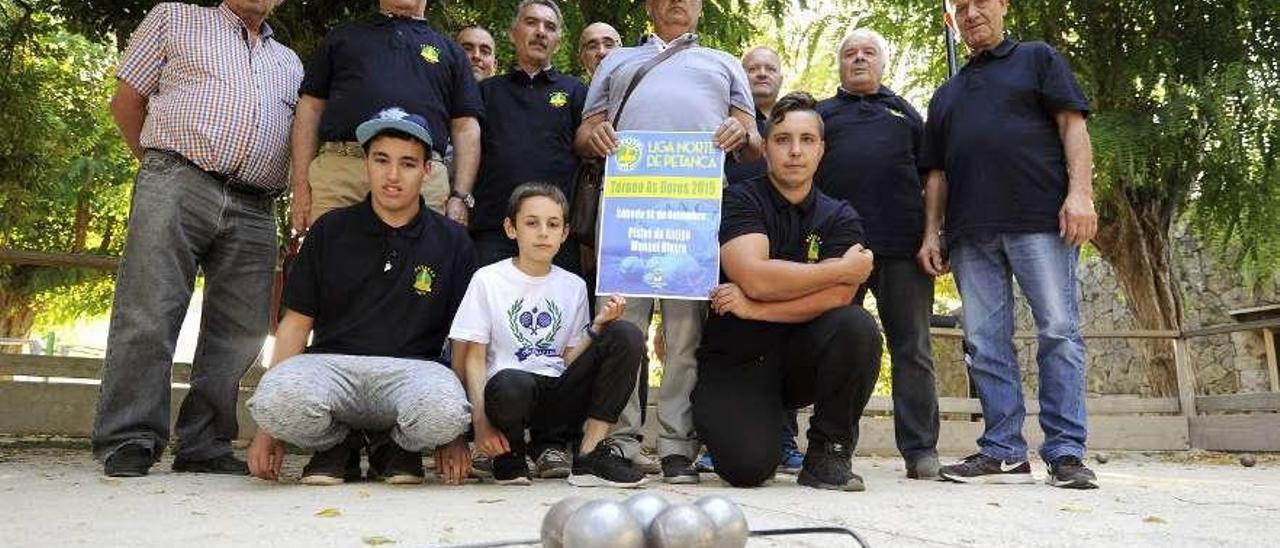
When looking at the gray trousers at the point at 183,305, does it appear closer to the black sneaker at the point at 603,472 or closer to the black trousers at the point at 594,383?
the black trousers at the point at 594,383

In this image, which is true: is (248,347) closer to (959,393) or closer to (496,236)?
(496,236)

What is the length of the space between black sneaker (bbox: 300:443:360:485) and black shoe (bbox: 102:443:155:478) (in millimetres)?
635

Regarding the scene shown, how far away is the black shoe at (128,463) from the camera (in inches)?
152

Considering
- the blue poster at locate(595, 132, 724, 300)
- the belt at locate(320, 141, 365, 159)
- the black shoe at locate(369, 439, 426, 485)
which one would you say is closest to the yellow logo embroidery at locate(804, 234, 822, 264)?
the blue poster at locate(595, 132, 724, 300)

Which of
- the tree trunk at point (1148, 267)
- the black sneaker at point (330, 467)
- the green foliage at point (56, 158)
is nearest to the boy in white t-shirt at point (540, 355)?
the black sneaker at point (330, 467)

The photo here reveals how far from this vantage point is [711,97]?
14.3 feet

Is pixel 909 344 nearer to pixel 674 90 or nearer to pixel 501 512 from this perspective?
pixel 674 90

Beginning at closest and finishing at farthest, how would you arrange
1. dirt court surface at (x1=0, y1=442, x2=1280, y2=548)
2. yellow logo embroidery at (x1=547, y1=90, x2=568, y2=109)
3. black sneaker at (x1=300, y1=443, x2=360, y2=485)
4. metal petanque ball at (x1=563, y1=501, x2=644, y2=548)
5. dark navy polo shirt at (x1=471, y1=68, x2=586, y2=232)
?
metal petanque ball at (x1=563, y1=501, x2=644, y2=548) → dirt court surface at (x1=0, y1=442, x2=1280, y2=548) → black sneaker at (x1=300, y1=443, x2=360, y2=485) → dark navy polo shirt at (x1=471, y1=68, x2=586, y2=232) → yellow logo embroidery at (x1=547, y1=90, x2=568, y2=109)

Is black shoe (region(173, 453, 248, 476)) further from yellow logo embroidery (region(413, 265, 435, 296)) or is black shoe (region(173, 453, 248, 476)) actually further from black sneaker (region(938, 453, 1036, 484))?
black sneaker (region(938, 453, 1036, 484))

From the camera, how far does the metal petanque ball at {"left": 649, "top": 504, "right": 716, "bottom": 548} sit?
1.93 metres

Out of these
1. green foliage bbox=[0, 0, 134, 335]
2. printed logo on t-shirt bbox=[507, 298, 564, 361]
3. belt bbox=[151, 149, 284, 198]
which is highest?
green foliage bbox=[0, 0, 134, 335]

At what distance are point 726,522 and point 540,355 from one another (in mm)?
1968

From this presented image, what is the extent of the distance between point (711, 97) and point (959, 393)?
8.40 metres

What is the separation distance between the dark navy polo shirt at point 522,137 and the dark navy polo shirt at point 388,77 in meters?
0.23
